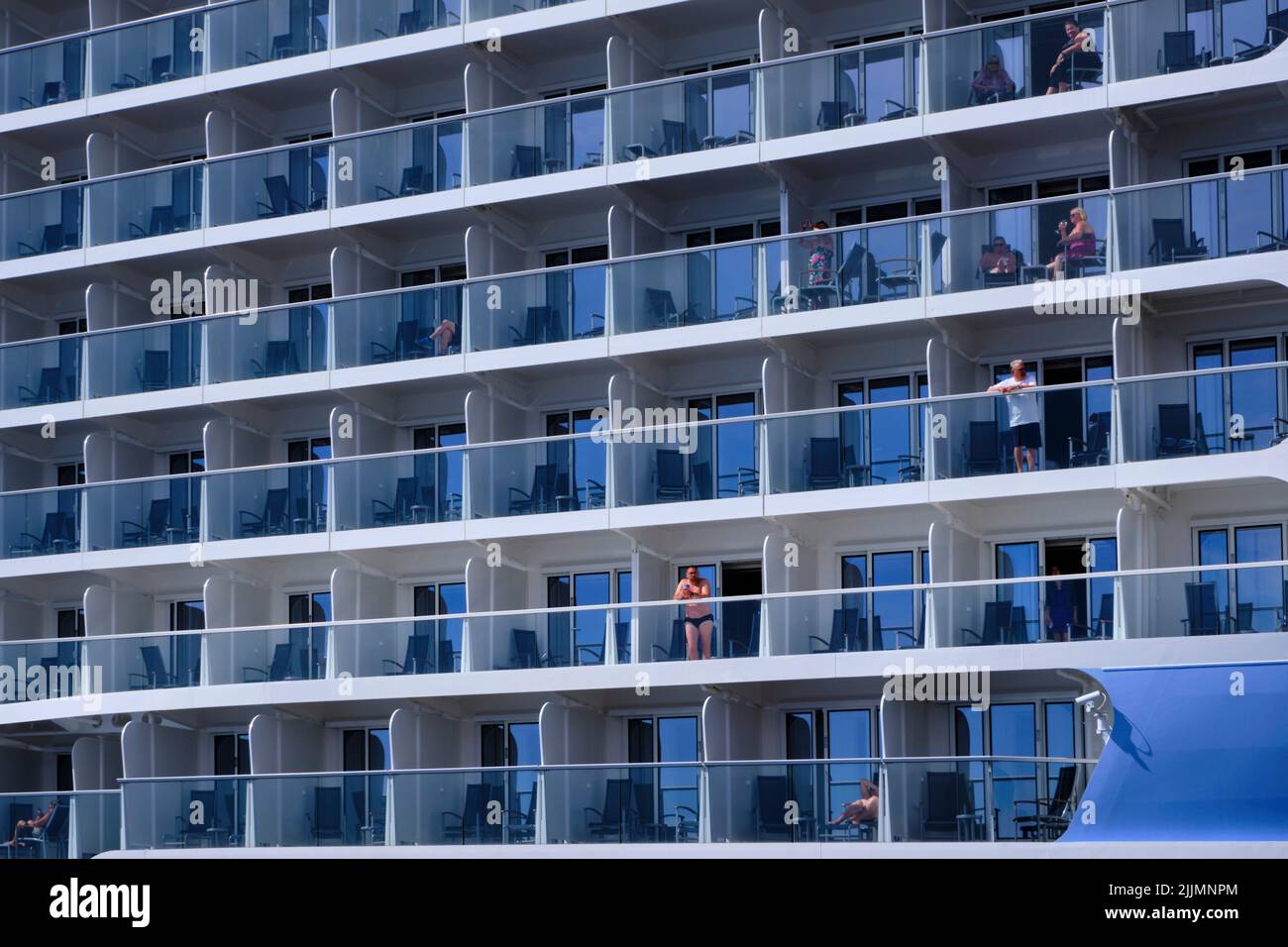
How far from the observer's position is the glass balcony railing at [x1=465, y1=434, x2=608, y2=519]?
33938 millimetres

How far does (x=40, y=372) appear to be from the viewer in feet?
129

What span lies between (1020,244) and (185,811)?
47.0 ft

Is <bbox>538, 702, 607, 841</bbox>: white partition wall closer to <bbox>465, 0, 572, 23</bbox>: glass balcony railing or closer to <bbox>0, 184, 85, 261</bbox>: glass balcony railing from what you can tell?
<bbox>465, 0, 572, 23</bbox>: glass balcony railing

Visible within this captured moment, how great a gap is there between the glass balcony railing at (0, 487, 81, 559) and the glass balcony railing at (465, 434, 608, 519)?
765cm

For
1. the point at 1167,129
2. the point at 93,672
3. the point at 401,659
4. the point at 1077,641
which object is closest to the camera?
the point at 1077,641

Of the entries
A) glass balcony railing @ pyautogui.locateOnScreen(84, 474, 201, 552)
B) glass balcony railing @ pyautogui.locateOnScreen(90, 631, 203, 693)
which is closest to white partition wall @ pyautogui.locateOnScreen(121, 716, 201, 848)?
glass balcony railing @ pyautogui.locateOnScreen(90, 631, 203, 693)

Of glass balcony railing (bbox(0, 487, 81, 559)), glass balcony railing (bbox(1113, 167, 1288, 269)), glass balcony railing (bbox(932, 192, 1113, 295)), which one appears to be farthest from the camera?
glass balcony railing (bbox(0, 487, 81, 559))

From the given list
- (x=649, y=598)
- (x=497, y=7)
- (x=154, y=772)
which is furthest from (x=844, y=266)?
(x=154, y=772)

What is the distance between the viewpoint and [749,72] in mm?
33812

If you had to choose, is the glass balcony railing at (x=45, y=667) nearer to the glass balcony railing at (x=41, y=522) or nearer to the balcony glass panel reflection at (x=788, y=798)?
the glass balcony railing at (x=41, y=522)

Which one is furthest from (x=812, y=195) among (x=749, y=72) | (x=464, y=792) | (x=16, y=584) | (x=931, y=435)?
(x=16, y=584)

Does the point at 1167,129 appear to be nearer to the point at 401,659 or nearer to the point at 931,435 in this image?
the point at 931,435
